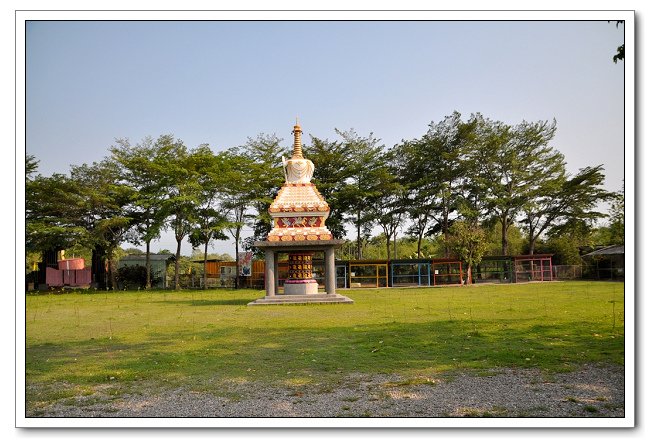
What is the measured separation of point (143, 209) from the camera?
29844 millimetres

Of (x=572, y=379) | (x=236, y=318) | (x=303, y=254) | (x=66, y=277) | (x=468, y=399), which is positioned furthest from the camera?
(x=66, y=277)

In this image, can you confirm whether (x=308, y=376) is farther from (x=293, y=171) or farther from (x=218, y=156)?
(x=218, y=156)

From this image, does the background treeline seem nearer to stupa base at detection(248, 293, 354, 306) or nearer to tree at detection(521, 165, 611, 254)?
tree at detection(521, 165, 611, 254)

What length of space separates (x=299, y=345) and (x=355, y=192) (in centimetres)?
2416

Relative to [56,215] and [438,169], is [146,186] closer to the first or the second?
[56,215]

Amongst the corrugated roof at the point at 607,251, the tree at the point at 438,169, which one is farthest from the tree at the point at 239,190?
the corrugated roof at the point at 607,251

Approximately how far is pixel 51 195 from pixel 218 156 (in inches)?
314

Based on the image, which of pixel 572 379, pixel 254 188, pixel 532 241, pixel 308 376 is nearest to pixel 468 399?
pixel 572 379

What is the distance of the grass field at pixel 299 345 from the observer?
661 cm

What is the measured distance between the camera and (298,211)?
17203 millimetres

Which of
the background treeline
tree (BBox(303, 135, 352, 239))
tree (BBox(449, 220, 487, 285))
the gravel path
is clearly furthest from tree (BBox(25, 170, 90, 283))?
the gravel path

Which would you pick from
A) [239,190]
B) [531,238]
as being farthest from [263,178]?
[531,238]

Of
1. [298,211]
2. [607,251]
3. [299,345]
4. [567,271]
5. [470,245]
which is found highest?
[298,211]
